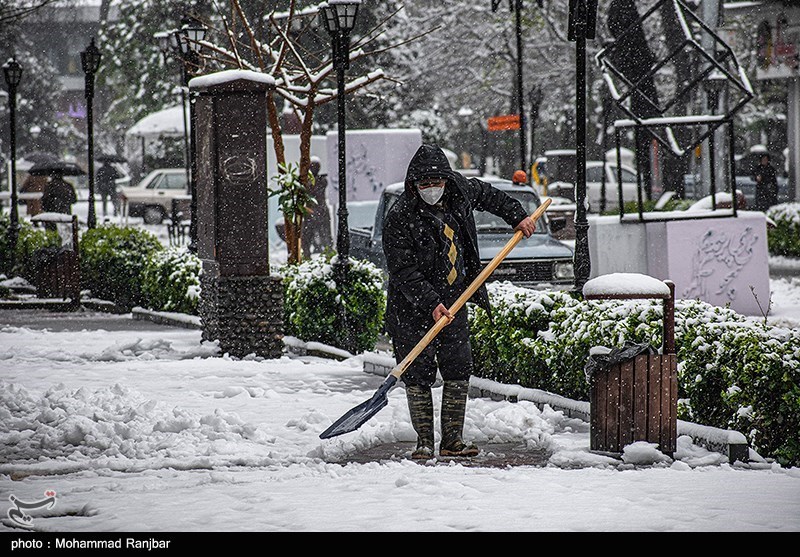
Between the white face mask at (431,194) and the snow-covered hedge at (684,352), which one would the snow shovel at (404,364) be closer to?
the white face mask at (431,194)

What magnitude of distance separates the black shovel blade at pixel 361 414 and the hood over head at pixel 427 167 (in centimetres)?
117

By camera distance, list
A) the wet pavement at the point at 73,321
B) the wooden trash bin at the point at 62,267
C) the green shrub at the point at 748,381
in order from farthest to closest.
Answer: the wooden trash bin at the point at 62,267
the wet pavement at the point at 73,321
the green shrub at the point at 748,381

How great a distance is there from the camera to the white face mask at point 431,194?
8.38 meters

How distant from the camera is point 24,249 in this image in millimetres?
24641

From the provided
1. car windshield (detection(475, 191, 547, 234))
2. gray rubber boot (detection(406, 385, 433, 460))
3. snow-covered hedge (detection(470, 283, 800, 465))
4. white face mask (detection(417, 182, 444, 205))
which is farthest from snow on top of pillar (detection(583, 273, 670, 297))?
car windshield (detection(475, 191, 547, 234))

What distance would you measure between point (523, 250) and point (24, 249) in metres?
11.2

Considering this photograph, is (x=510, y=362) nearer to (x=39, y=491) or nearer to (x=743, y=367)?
(x=743, y=367)

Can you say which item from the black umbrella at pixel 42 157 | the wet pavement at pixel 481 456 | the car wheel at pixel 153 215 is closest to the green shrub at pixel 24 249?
the wet pavement at pixel 481 456

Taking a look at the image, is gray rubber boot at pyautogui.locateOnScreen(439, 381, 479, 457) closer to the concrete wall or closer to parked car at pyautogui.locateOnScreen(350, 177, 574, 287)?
parked car at pyautogui.locateOnScreen(350, 177, 574, 287)

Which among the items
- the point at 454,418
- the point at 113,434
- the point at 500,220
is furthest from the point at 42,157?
the point at 454,418

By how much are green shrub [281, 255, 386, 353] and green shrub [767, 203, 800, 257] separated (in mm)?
14924

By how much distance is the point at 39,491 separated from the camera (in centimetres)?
735

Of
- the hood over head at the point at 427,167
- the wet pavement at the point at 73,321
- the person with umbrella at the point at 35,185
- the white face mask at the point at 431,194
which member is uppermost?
the person with umbrella at the point at 35,185

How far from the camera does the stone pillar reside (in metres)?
14.1
